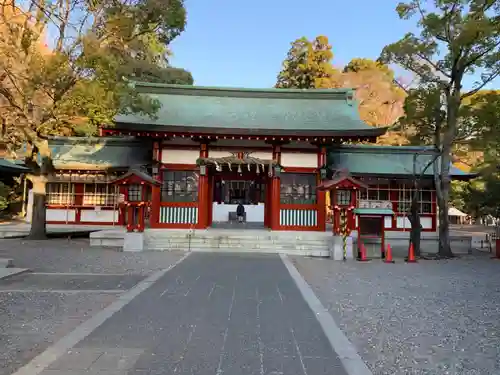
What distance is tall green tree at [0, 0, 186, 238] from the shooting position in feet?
43.8

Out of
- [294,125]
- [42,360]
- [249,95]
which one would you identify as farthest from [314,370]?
[249,95]

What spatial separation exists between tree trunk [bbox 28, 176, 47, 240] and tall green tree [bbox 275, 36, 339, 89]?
83.5ft

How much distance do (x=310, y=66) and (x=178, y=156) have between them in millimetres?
23445

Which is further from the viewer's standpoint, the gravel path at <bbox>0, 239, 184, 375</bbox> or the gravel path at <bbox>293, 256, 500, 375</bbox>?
the gravel path at <bbox>0, 239, 184, 375</bbox>

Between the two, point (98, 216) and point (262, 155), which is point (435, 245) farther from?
point (98, 216)

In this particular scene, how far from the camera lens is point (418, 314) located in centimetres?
696

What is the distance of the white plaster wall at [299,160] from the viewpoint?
18062 mm

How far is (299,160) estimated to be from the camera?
712 inches

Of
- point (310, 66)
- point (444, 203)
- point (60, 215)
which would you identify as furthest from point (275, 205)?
point (310, 66)

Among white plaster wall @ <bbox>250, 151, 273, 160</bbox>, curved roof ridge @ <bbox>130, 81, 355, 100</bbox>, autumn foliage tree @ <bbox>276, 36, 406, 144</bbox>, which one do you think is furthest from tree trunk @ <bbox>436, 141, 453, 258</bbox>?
autumn foliage tree @ <bbox>276, 36, 406, 144</bbox>

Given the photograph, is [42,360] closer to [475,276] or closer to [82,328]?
[82,328]

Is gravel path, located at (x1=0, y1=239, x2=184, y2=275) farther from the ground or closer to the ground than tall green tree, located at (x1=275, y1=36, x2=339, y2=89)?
closer to the ground

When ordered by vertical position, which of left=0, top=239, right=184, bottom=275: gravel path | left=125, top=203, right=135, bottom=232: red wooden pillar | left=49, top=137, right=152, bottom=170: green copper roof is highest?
left=49, top=137, right=152, bottom=170: green copper roof

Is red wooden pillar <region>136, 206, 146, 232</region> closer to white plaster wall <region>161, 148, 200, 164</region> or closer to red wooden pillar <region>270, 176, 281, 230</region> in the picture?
white plaster wall <region>161, 148, 200, 164</region>
